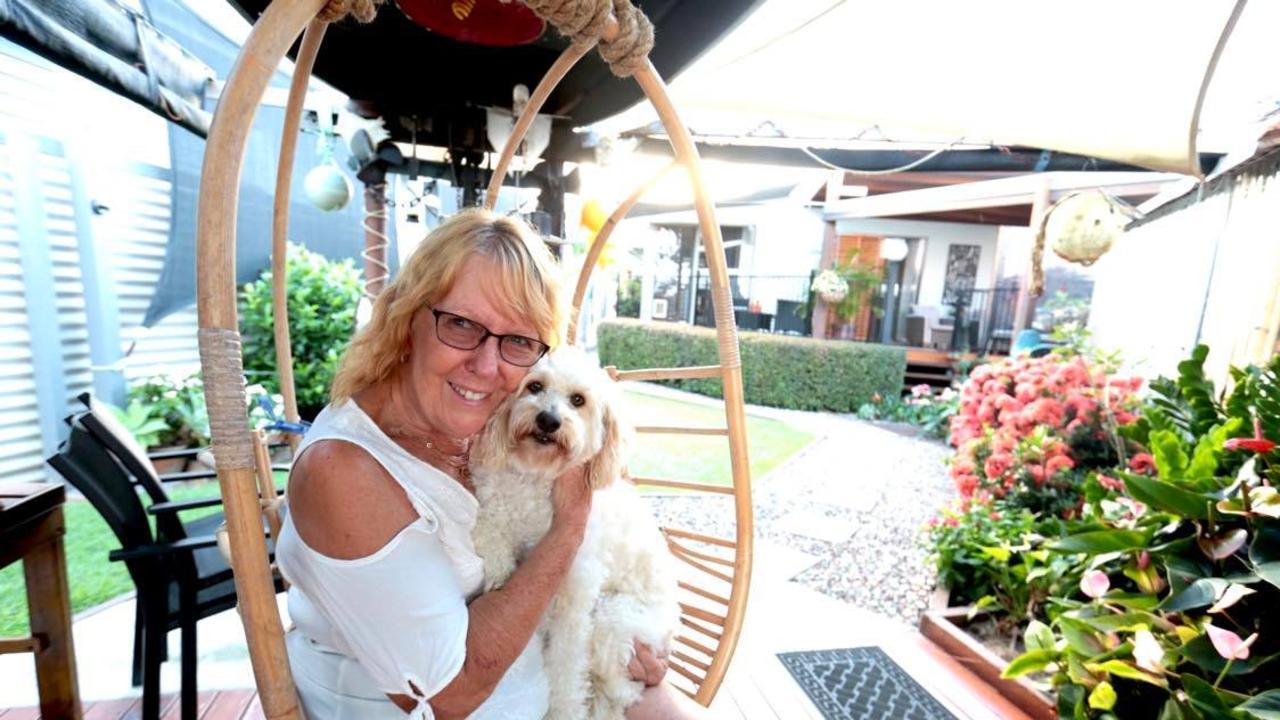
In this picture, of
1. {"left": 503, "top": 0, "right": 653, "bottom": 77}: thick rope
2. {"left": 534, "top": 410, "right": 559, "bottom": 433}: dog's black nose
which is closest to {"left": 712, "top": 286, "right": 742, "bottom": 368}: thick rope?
{"left": 534, "top": 410, "right": 559, "bottom": 433}: dog's black nose

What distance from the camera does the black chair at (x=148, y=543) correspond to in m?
1.63

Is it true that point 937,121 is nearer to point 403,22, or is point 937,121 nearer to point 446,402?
point 403,22

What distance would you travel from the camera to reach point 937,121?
2918mm

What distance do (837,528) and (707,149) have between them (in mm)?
2942

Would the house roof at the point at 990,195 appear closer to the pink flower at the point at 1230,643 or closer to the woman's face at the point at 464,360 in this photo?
the pink flower at the point at 1230,643

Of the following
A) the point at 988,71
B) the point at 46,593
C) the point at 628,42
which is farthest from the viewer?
the point at 988,71

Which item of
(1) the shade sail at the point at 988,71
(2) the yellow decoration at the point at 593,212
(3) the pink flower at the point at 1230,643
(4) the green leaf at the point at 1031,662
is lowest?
(4) the green leaf at the point at 1031,662

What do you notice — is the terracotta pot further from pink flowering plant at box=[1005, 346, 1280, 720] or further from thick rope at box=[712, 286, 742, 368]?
thick rope at box=[712, 286, 742, 368]

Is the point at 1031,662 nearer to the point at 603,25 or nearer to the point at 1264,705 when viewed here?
the point at 1264,705

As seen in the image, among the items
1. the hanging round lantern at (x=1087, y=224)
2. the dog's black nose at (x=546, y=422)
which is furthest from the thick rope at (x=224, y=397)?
the hanging round lantern at (x=1087, y=224)

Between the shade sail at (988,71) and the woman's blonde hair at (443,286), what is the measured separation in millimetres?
1070

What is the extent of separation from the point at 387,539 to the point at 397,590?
83 mm

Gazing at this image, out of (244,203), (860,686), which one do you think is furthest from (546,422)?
(244,203)

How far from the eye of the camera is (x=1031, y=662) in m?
1.74
